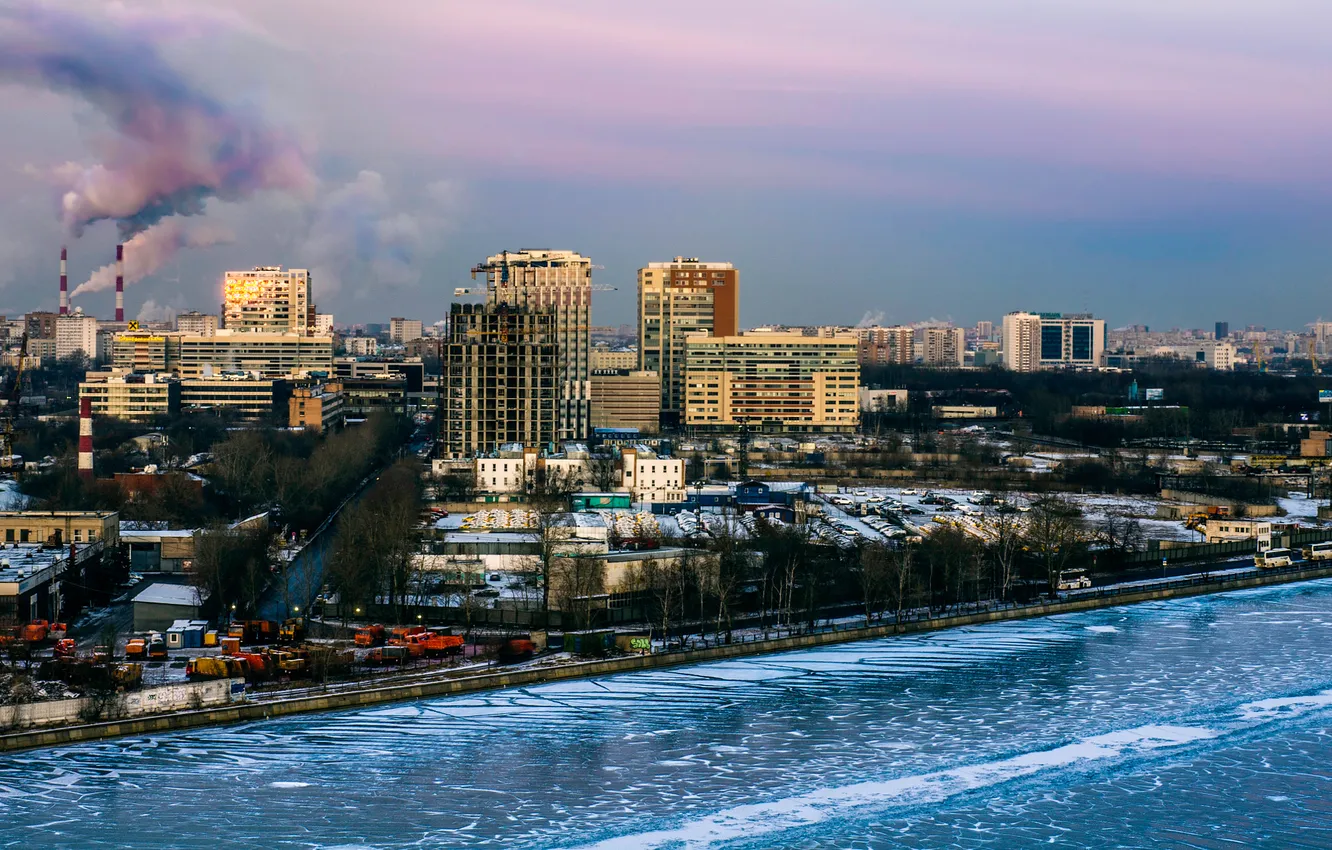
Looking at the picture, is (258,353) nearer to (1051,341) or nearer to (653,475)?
(653,475)

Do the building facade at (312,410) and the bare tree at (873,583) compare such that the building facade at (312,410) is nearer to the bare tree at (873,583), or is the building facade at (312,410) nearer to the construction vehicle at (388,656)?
the bare tree at (873,583)

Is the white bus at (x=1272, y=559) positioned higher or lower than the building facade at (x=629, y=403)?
lower

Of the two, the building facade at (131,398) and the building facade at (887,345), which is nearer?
the building facade at (131,398)

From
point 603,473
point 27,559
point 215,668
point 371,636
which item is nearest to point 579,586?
point 371,636

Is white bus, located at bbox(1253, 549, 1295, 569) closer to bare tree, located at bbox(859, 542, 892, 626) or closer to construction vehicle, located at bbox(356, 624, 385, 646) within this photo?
bare tree, located at bbox(859, 542, 892, 626)

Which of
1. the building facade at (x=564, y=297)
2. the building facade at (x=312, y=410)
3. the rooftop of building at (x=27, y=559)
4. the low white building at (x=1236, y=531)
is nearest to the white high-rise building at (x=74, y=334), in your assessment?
the building facade at (x=312, y=410)

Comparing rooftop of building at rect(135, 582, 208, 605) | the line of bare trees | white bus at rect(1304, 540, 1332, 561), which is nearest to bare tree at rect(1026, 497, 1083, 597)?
white bus at rect(1304, 540, 1332, 561)
